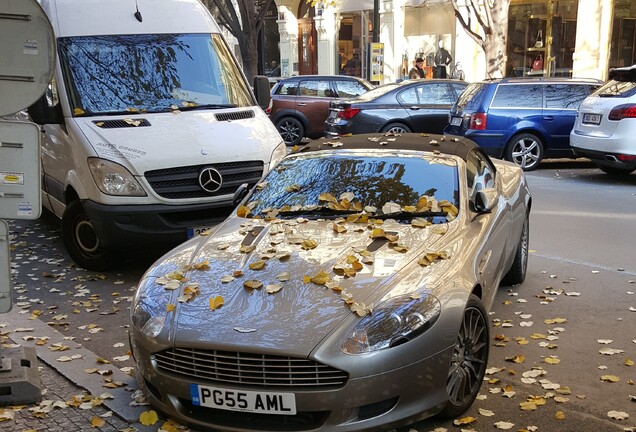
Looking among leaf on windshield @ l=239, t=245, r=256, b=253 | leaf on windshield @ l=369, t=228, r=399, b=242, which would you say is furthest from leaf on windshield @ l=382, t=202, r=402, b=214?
leaf on windshield @ l=239, t=245, r=256, b=253

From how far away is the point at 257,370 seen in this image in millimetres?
3787

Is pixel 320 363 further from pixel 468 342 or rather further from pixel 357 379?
pixel 468 342

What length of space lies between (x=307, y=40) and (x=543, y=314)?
91.5 feet

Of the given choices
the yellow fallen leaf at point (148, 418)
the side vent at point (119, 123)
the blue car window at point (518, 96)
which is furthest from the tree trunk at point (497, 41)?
the yellow fallen leaf at point (148, 418)

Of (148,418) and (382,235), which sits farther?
(382,235)

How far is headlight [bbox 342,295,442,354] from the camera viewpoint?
3.81 m

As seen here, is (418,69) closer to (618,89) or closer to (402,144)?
(618,89)

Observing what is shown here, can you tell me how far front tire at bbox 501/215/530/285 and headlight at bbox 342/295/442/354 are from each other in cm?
290

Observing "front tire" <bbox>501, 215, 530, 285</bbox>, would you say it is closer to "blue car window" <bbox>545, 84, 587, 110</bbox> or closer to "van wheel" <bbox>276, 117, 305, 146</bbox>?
"blue car window" <bbox>545, 84, 587, 110</bbox>

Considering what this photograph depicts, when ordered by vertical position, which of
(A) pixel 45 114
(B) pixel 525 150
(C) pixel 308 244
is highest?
(A) pixel 45 114

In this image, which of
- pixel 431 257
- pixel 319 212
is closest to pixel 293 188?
pixel 319 212

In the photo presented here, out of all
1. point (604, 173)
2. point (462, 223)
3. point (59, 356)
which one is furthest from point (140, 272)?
point (604, 173)

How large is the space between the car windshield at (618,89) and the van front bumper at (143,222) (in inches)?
307

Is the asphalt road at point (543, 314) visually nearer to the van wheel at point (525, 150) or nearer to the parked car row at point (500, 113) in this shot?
the parked car row at point (500, 113)
